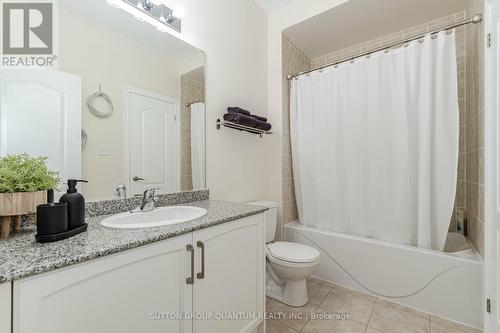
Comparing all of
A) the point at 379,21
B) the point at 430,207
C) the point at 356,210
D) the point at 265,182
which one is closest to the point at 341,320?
the point at 356,210

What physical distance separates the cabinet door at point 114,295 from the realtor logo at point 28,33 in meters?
0.93

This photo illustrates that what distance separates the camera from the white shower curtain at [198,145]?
1.63 metres

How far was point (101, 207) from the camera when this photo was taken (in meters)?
1.16

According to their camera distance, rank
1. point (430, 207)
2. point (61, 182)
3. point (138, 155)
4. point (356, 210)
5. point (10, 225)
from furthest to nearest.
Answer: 1. point (356, 210)
2. point (430, 207)
3. point (138, 155)
4. point (61, 182)
5. point (10, 225)

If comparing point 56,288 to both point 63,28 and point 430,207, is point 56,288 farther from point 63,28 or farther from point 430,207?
point 430,207

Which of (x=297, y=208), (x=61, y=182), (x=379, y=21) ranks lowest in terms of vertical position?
(x=297, y=208)

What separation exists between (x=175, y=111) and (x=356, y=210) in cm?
170

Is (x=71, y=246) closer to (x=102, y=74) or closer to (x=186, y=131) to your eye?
(x=102, y=74)

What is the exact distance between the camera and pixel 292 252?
174cm

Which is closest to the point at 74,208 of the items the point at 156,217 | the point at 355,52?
the point at 156,217

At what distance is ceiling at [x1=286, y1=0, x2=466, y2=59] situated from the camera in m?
1.96

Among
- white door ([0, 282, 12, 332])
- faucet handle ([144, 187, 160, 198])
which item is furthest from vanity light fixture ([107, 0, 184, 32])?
white door ([0, 282, 12, 332])

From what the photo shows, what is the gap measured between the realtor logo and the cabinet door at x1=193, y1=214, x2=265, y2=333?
1.05 m

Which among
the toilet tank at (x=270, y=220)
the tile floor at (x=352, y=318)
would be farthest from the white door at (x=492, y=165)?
the toilet tank at (x=270, y=220)
